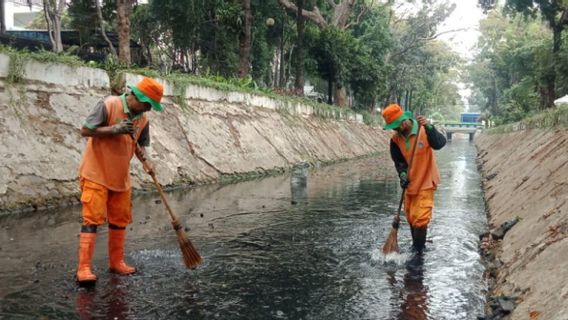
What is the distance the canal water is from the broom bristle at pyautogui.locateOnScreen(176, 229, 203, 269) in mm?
141

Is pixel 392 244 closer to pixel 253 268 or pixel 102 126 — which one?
pixel 253 268

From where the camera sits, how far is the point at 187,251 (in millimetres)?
5070

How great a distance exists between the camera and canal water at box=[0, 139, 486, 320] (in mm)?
4188

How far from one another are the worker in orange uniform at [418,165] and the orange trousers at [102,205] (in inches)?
112

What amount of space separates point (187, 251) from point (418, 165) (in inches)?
104

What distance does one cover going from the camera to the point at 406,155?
6.07 metres

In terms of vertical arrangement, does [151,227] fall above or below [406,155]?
below

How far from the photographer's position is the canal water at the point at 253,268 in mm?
4188

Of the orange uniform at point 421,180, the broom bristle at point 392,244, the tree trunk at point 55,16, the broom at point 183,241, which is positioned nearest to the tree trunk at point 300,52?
the tree trunk at point 55,16

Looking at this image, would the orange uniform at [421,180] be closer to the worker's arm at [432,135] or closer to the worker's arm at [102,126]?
the worker's arm at [432,135]

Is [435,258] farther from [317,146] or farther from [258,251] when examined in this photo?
[317,146]

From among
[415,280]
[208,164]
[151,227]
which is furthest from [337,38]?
[415,280]

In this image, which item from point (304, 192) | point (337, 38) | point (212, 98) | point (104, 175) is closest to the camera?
point (104, 175)

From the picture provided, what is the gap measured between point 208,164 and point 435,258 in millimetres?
7863
